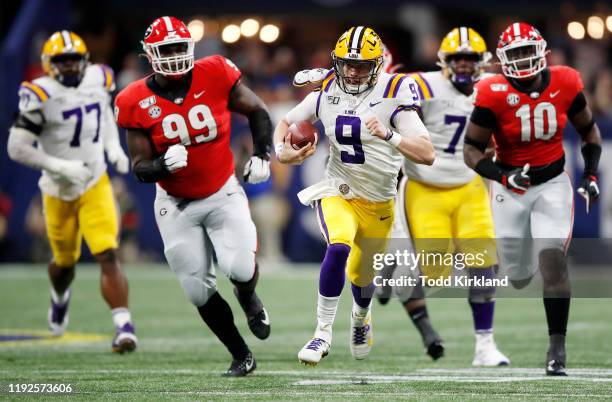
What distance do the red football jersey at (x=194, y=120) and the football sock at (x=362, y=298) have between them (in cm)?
99

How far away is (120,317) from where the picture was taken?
8.23m

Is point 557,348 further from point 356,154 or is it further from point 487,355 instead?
point 356,154

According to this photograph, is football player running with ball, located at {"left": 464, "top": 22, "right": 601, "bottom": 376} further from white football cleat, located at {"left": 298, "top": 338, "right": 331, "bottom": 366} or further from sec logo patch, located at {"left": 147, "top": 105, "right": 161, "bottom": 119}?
sec logo patch, located at {"left": 147, "top": 105, "right": 161, "bottom": 119}

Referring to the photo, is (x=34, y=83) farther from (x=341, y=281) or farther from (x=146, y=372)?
(x=341, y=281)

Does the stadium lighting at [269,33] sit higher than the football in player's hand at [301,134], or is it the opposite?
the football in player's hand at [301,134]

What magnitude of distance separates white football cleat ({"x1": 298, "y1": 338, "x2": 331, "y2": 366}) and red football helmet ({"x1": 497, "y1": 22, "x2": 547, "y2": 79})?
198cm

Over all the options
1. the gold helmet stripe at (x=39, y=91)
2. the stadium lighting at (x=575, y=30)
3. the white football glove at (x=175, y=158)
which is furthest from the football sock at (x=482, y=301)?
the stadium lighting at (x=575, y=30)

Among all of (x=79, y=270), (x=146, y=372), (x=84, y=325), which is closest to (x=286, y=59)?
(x=79, y=270)

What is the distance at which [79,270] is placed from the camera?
1480 centimetres

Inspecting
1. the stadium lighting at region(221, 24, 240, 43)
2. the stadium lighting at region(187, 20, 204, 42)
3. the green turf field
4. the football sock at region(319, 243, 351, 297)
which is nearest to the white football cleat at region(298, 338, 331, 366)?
the green turf field

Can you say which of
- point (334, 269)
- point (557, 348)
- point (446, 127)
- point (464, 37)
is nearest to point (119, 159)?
point (446, 127)

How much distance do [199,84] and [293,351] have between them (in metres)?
2.19

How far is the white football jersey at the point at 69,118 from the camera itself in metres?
8.52

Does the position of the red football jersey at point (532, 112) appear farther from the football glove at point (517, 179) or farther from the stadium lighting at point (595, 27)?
the stadium lighting at point (595, 27)
